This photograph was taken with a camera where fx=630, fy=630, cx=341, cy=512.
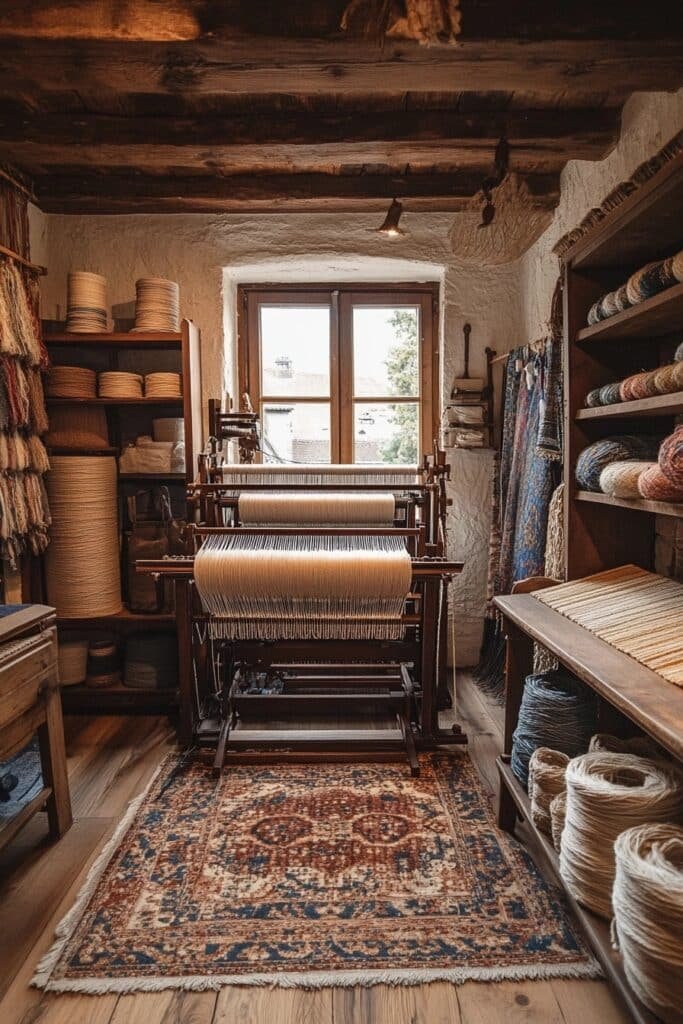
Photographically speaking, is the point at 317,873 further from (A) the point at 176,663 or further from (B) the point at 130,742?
(A) the point at 176,663

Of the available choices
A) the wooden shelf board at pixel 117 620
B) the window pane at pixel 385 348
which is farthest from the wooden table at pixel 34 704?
the window pane at pixel 385 348

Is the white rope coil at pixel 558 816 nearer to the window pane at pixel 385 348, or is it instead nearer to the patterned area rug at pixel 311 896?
Answer: the patterned area rug at pixel 311 896

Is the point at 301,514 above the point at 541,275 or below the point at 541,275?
below

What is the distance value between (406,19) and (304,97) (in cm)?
74

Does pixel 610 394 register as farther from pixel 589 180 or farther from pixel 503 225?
pixel 589 180

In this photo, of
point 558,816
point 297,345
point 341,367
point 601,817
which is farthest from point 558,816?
point 297,345

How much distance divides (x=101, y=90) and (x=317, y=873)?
2.73 m

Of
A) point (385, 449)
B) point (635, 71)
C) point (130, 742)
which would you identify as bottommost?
point (130, 742)

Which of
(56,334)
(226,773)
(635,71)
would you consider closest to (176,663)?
(226,773)

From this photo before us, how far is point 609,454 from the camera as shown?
180 centimetres

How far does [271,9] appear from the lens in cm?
179

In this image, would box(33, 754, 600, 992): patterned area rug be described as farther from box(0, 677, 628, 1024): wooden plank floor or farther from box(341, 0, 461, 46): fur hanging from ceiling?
box(341, 0, 461, 46): fur hanging from ceiling

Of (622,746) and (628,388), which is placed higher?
(628,388)

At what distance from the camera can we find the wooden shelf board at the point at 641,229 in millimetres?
1432
